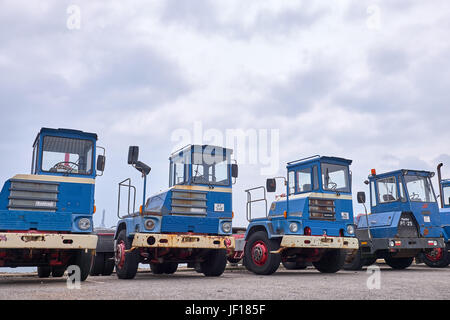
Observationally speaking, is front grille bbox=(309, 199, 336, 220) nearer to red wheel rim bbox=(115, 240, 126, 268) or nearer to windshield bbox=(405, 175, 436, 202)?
windshield bbox=(405, 175, 436, 202)

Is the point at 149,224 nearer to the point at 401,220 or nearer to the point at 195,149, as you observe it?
the point at 195,149

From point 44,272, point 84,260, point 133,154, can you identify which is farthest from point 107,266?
point 133,154

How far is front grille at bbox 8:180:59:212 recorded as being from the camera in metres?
8.38

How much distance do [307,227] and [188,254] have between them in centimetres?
311

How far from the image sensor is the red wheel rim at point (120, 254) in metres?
9.95

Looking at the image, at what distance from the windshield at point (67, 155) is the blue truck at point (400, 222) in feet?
25.4

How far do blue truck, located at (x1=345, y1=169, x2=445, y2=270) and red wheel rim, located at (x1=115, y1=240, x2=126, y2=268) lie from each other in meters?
6.75

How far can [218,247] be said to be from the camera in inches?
396

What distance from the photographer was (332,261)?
1199 cm

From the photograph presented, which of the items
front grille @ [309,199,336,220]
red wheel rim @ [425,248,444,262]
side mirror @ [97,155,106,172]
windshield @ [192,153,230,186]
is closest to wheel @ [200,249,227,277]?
windshield @ [192,153,230,186]

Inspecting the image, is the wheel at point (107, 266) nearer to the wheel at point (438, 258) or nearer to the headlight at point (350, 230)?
the headlight at point (350, 230)

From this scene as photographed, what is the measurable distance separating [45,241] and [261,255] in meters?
5.41
